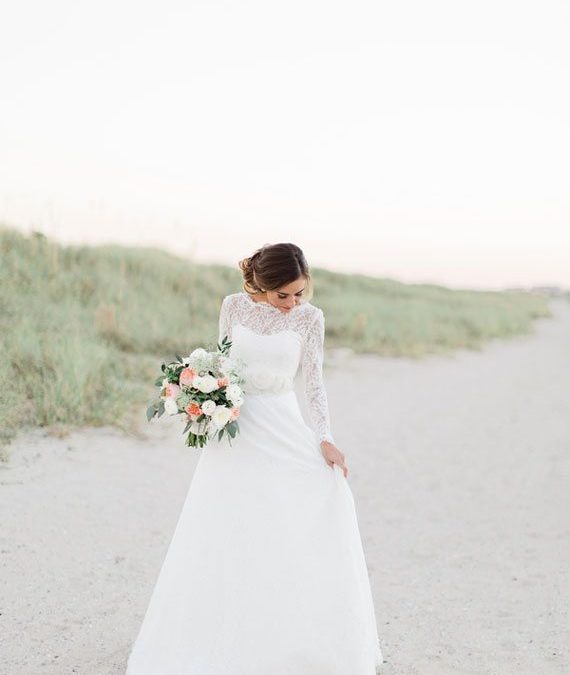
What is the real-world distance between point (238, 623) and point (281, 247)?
193 cm

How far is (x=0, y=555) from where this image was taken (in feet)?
19.3

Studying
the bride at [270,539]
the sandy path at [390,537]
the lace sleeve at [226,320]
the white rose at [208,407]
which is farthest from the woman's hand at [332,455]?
Result: the sandy path at [390,537]

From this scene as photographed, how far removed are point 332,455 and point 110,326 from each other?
942 centimetres

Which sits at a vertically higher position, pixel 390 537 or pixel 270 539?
pixel 270 539

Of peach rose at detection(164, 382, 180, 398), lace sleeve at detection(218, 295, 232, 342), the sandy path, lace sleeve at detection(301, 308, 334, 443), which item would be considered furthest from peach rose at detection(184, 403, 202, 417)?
the sandy path

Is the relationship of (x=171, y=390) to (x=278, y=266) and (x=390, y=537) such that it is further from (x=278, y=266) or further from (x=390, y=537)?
A: (x=390, y=537)

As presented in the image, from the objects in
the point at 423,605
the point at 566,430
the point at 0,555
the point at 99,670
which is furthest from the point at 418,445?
the point at 99,670

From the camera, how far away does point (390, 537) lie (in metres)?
7.31

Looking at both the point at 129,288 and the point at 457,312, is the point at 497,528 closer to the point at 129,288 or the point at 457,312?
the point at 129,288

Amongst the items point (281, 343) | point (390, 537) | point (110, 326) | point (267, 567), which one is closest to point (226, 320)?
point (281, 343)

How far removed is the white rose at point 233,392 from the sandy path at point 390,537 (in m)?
1.89

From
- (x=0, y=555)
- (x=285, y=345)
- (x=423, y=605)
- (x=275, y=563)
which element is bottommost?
(x=0, y=555)

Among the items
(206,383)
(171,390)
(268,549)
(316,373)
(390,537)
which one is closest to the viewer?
(206,383)

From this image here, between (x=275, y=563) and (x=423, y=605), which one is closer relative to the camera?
(x=275, y=563)
